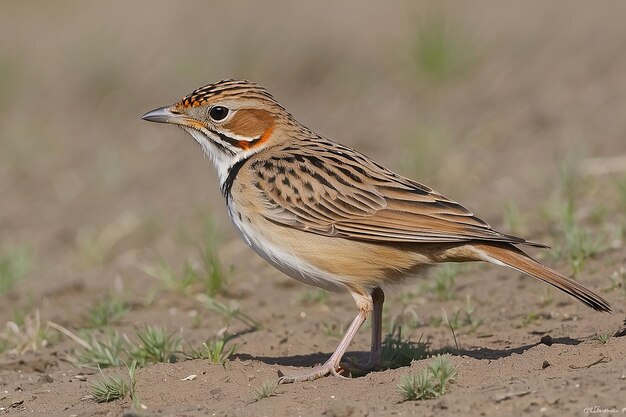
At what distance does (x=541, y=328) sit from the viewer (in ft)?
25.0

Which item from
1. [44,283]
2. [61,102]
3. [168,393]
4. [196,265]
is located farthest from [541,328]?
[61,102]

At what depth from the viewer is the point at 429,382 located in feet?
19.0

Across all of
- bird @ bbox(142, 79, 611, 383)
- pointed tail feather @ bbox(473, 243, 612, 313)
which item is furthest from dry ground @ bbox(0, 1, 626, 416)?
bird @ bbox(142, 79, 611, 383)

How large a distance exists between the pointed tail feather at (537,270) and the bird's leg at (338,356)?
2.50 feet

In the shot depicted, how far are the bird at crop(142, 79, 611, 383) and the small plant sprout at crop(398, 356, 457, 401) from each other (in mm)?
936

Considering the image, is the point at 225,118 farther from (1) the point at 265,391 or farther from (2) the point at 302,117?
(2) the point at 302,117

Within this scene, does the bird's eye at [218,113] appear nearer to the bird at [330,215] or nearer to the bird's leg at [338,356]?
the bird at [330,215]

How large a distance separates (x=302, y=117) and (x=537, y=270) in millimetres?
7707

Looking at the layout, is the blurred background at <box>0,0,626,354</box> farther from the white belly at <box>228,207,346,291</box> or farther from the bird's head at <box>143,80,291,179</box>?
the white belly at <box>228,207,346,291</box>

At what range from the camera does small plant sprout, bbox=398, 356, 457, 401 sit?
5.74m

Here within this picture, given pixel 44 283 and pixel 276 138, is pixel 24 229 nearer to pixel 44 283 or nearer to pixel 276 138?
pixel 44 283

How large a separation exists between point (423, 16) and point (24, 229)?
18.1ft

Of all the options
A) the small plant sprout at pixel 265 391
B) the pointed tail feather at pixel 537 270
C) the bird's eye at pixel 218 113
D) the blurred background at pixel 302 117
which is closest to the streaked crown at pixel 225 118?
the bird's eye at pixel 218 113

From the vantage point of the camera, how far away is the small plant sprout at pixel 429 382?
5.74m
